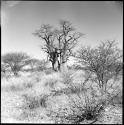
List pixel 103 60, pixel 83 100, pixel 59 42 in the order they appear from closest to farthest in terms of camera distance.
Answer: pixel 83 100 → pixel 103 60 → pixel 59 42

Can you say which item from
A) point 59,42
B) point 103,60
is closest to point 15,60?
point 59,42

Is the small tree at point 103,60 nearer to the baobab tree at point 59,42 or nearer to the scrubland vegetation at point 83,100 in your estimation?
the scrubland vegetation at point 83,100

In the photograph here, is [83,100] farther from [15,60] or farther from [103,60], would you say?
[15,60]

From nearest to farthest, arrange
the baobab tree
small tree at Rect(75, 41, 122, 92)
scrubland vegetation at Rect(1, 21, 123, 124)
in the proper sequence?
scrubland vegetation at Rect(1, 21, 123, 124) < small tree at Rect(75, 41, 122, 92) < the baobab tree

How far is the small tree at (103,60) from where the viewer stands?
4.04 meters

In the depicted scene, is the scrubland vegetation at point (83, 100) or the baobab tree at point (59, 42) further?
the baobab tree at point (59, 42)

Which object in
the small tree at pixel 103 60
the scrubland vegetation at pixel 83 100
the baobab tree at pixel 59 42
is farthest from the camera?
the baobab tree at pixel 59 42

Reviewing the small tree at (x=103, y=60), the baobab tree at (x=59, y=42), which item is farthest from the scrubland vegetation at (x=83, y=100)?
the baobab tree at (x=59, y=42)

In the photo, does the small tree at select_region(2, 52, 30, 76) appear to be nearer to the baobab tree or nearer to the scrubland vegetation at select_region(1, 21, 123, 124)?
the baobab tree

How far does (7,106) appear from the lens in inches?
133

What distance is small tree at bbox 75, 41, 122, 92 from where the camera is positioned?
4039 mm

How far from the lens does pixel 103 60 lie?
4.20 metres

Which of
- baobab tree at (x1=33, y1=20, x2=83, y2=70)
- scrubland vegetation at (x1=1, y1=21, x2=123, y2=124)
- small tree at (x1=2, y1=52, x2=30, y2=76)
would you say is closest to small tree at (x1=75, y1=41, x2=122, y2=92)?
scrubland vegetation at (x1=1, y1=21, x2=123, y2=124)

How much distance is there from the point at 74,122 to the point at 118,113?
76 cm
